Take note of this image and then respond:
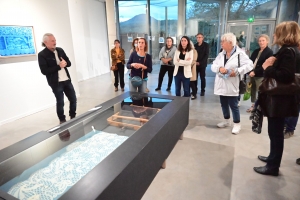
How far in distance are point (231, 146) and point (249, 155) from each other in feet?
0.88

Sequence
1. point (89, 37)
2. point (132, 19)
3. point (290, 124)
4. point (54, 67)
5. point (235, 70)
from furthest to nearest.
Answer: point (132, 19) → point (89, 37) → point (54, 67) → point (290, 124) → point (235, 70)

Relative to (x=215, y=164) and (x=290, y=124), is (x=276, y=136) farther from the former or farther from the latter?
(x=290, y=124)

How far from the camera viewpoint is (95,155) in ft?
5.68

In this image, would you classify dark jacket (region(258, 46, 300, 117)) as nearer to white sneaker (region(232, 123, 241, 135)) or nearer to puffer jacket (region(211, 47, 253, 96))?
puffer jacket (region(211, 47, 253, 96))

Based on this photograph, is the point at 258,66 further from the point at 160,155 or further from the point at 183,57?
the point at 160,155

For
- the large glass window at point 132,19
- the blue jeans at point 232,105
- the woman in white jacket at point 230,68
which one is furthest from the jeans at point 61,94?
the large glass window at point 132,19

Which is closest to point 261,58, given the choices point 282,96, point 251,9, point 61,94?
point 282,96

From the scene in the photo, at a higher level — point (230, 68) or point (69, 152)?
point (230, 68)

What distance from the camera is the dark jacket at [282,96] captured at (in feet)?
5.50

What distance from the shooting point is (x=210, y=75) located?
26.4 ft

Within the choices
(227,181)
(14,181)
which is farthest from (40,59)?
(227,181)

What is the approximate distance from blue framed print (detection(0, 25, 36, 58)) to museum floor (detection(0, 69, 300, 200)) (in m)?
1.29

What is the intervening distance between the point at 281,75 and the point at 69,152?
196 centimetres

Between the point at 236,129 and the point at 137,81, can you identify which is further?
the point at 137,81
